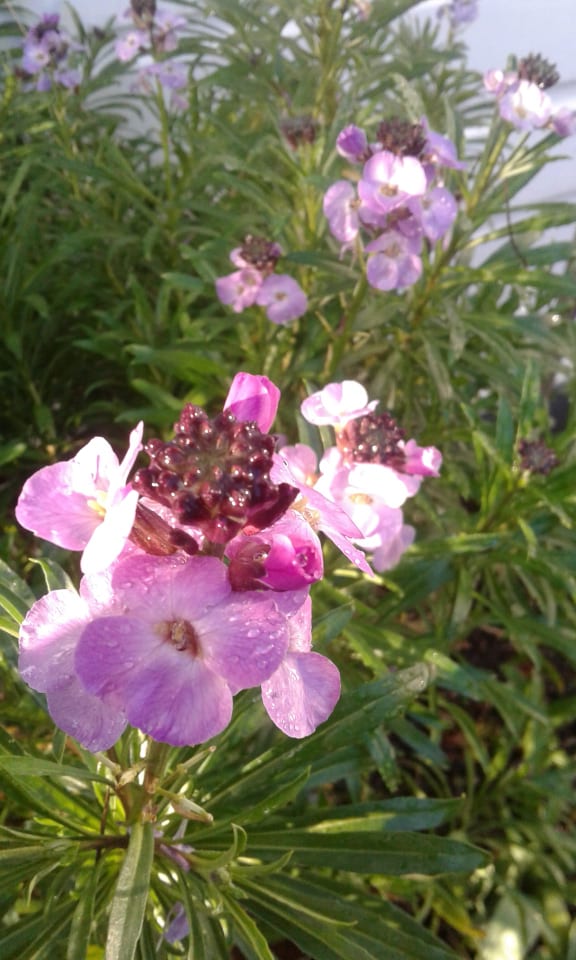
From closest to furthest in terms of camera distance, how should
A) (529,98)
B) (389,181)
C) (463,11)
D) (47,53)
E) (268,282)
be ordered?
(389,181) → (529,98) → (268,282) → (47,53) → (463,11)

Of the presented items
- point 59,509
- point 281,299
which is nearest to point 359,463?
point 59,509

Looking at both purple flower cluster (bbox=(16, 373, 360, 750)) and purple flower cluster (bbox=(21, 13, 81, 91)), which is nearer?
purple flower cluster (bbox=(16, 373, 360, 750))

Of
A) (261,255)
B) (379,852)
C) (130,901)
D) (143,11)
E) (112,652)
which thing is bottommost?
(379,852)

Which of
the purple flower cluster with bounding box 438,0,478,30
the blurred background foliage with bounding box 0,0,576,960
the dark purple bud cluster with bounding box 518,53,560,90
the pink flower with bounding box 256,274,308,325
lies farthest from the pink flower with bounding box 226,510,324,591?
the purple flower cluster with bounding box 438,0,478,30

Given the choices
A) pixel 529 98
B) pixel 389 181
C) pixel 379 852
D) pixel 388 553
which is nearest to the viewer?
pixel 379 852

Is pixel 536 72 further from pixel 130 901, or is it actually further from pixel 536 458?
pixel 130 901

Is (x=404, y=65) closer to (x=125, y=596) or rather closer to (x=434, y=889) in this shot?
(x=125, y=596)

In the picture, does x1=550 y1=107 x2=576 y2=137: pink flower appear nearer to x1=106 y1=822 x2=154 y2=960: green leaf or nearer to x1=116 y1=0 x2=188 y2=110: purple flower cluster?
x1=116 y1=0 x2=188 y2=110: purple flower cluster
